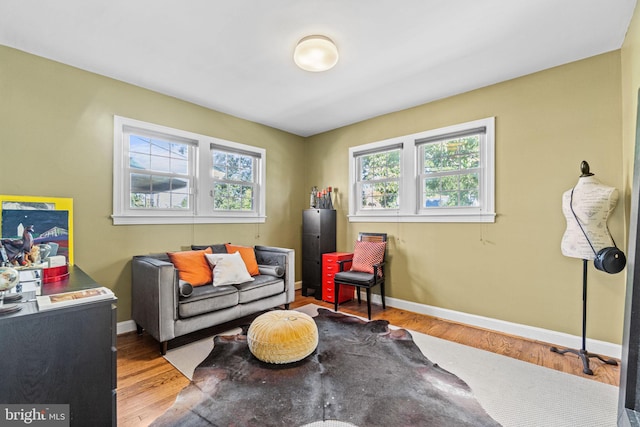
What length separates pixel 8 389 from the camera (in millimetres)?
1160

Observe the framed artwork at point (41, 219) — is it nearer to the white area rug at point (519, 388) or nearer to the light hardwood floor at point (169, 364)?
the light hardwood floor at point (169, 364)

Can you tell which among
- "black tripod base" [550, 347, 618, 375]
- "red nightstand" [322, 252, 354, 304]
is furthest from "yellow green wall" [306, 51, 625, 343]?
"red nightstand" [322, 252, 354, 304]

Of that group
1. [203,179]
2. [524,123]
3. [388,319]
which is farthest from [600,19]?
[203,179]

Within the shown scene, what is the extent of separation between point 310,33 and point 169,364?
2.89 meters

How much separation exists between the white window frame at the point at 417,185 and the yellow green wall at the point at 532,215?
8cm

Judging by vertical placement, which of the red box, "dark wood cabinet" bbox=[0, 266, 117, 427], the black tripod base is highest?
the red box

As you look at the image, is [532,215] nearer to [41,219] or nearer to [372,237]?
[372,237]

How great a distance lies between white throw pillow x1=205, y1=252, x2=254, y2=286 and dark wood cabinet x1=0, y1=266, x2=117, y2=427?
1.62 metres

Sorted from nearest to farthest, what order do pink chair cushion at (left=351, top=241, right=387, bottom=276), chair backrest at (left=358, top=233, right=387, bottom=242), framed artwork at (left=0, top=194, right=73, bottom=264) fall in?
framed artwork at (left=0, top=194, right=73, bottom=264), pink chair cushion at (left=351, top=241, right=387, bottom=276), chair backrest at (left=358, top=233, right=387, bottom=242)

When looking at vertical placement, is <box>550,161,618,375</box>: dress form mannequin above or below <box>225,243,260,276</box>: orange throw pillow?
above

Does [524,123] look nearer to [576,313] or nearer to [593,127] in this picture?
[593,127]

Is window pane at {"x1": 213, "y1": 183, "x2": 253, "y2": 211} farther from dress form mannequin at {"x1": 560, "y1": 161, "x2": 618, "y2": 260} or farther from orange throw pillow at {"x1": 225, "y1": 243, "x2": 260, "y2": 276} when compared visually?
dress form mannequin at {"x1": 560, "y1": 161, "x2": 618, "y2": 260}
